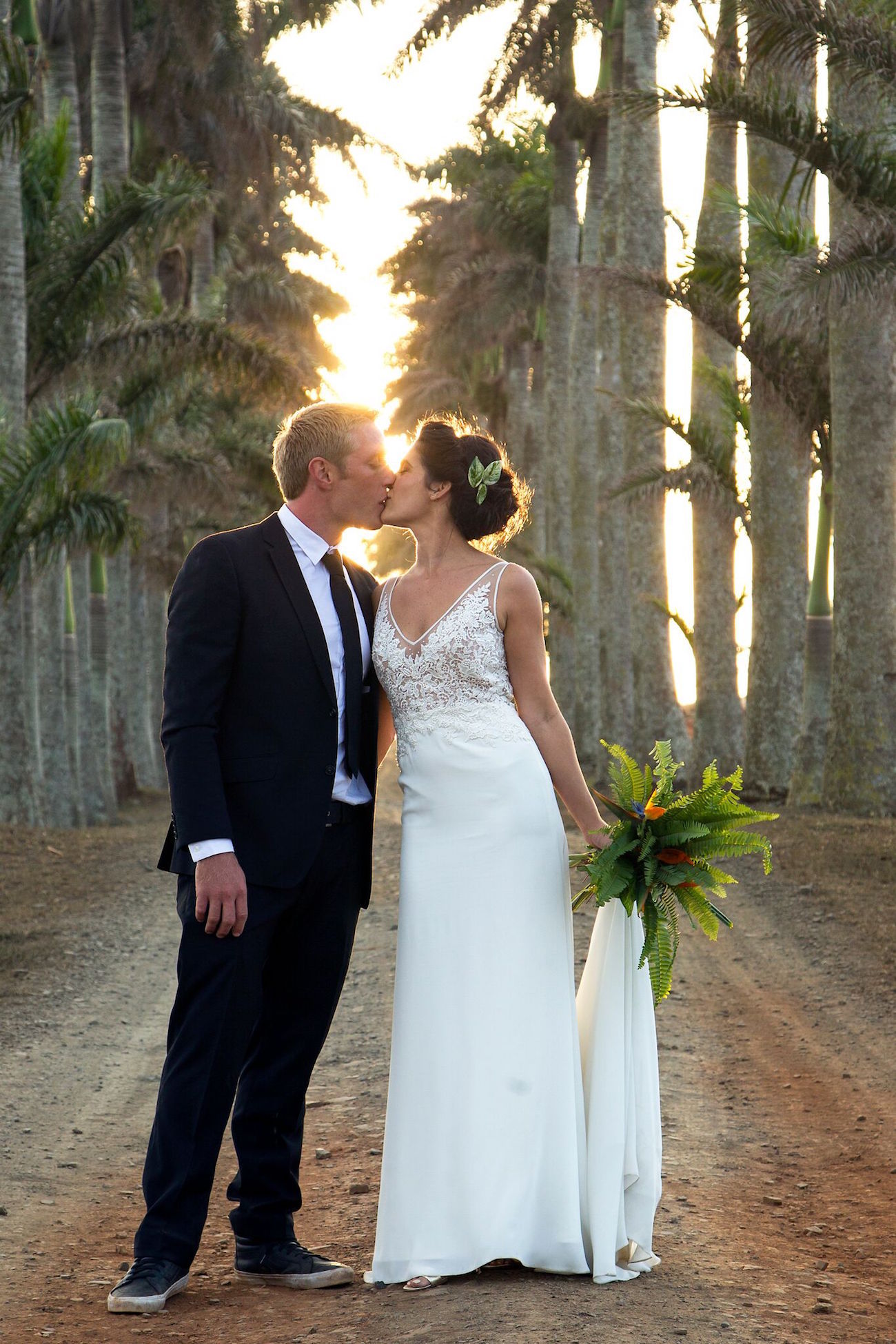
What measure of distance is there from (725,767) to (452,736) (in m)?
15.7

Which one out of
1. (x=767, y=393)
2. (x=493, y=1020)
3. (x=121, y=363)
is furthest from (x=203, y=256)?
(x=493, y=1020)

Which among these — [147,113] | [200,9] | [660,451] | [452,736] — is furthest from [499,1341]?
[147,113]

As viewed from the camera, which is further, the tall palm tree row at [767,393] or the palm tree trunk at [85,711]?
the palm tree trunk at [85,711]

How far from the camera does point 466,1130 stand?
386 cm

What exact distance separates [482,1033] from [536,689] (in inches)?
37.5

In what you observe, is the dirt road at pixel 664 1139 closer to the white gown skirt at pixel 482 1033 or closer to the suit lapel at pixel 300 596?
the white gown skirt at pixel 482 1033

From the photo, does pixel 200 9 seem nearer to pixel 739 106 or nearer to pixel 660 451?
pixel 660 451

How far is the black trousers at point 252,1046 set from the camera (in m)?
3.81

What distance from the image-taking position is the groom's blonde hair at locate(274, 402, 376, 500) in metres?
4.14

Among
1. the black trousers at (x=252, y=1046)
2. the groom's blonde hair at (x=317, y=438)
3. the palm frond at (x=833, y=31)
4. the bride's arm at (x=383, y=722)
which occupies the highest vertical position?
the palm frond at (x=833, y=31)

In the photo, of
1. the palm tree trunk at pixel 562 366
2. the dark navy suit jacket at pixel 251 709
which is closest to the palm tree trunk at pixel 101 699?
the palm tree trunk at pixel 562 366

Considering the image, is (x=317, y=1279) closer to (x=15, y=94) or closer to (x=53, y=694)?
(x=15, y=94)

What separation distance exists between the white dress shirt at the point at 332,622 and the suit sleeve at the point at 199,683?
24 cm

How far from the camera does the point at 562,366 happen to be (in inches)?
1210
